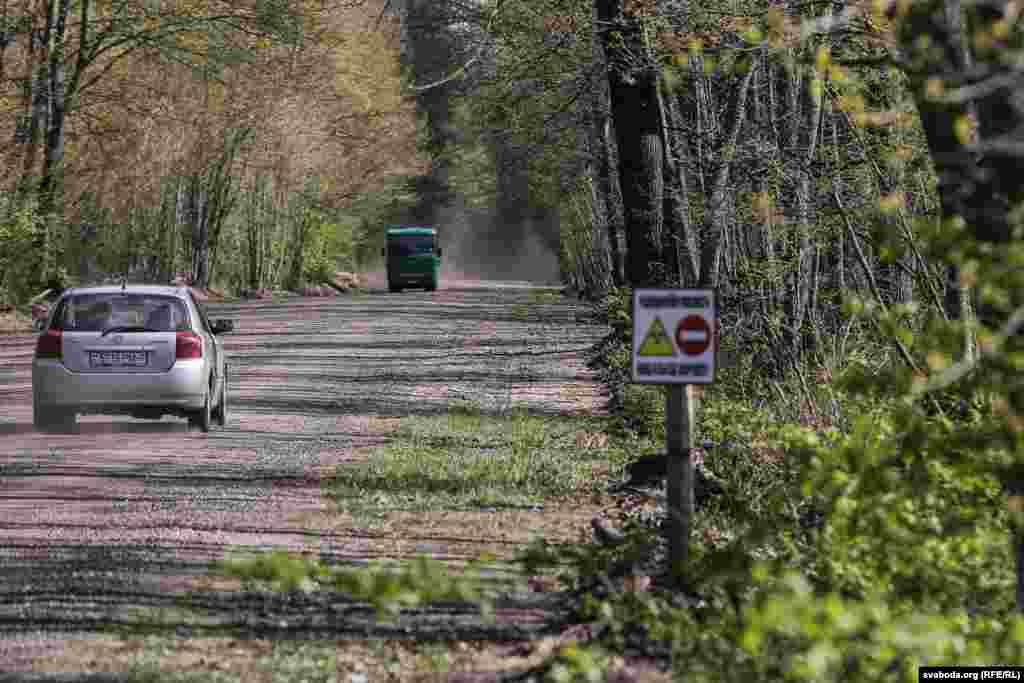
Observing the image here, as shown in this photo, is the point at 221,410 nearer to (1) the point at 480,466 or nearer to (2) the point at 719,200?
(1) the point at 480,466

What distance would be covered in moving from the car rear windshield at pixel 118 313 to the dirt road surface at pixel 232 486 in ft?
3.79

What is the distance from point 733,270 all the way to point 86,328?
6.60 m

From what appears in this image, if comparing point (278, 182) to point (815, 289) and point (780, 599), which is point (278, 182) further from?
point (780, 599)

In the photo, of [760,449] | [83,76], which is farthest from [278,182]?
[760,449]

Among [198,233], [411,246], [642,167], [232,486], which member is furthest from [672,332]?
[411,246]

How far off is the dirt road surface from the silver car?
14.5 inches

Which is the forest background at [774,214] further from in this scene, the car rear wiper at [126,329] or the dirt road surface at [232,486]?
the car rear wiper at [126,329]

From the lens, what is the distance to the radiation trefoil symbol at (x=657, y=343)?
7988 millimetres

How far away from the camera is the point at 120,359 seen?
16.6 meters

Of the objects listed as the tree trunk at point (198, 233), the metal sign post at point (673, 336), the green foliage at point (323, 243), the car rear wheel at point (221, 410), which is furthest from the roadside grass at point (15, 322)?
the green foliage at point (323, 243)

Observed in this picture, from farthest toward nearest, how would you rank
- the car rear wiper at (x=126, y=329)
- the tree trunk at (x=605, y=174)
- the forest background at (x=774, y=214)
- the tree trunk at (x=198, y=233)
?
the tree trunk at (x=198, y=233), the tree trunk at (x=605, y=174), the car rear wiper at (x=126, y=329), the forest background at (x=774, y=214)

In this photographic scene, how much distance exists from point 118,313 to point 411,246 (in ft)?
179

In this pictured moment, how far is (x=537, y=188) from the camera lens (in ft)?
136

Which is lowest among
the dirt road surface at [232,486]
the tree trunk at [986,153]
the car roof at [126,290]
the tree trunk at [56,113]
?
the dirt road surface at [232,486]
